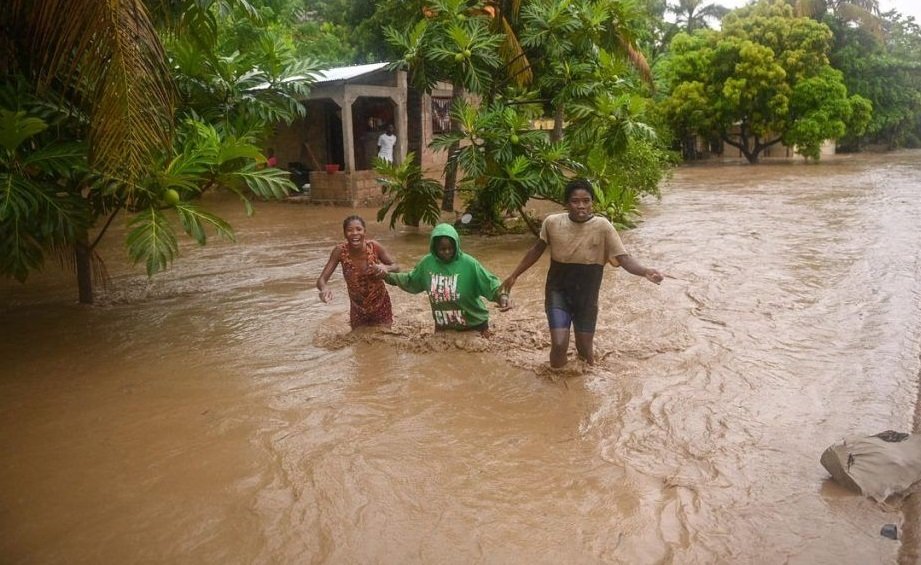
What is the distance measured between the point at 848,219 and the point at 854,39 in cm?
1844

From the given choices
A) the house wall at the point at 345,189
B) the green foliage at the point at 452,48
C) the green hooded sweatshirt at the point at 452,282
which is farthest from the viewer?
the house wall at the point at 345,189

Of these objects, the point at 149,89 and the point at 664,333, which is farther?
the point at 664,333

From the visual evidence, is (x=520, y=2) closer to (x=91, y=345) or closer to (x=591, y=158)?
(x=591, y=158)

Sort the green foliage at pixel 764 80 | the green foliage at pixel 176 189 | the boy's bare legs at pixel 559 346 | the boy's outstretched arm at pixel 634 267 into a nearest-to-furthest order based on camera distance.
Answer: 1. the boy's outstretched arm at pixel 634 267
2. the boy's bare legs at pixel 559 346
3. the green foliage at pixel 176 189
4. the green foliage at pixel 764 80

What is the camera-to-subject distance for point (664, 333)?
6406 mm

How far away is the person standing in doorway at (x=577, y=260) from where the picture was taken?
489 cm

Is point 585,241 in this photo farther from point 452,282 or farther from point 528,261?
point 452,282

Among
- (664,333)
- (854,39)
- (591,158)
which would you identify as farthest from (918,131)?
(664,333)

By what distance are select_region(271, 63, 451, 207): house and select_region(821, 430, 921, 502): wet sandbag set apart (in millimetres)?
11109

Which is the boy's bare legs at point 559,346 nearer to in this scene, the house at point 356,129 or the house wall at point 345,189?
the house at point 356,129

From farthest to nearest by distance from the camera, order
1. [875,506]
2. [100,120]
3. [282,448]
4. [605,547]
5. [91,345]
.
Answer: [91,345]
[100,120]
[282,448]
[875,506]
[605,547]

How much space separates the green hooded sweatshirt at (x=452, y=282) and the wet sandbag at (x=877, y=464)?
2.51 metres

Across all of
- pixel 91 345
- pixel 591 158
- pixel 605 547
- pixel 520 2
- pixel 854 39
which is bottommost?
pixel 605 547

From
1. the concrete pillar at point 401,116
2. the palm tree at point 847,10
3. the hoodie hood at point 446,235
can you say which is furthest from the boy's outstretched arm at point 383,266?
the palm tree at point 847,10
